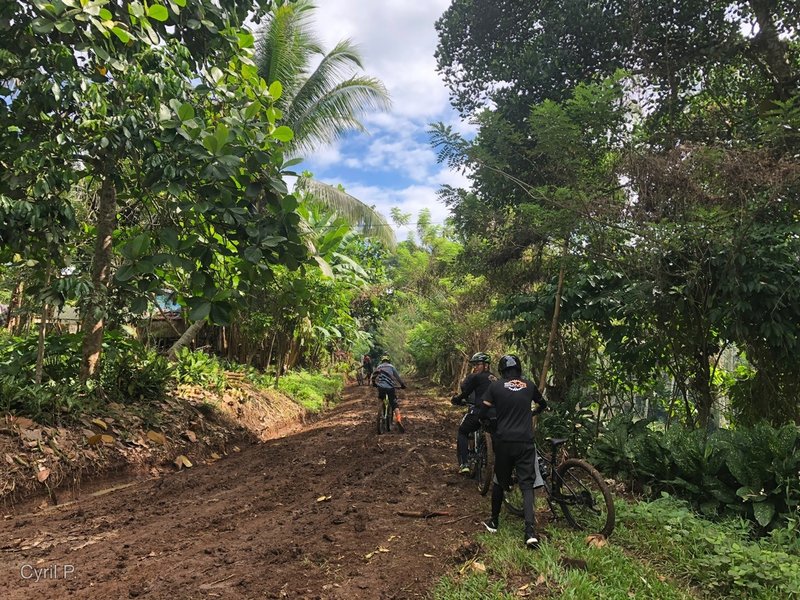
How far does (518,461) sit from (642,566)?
1207mm

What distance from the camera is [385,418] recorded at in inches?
405

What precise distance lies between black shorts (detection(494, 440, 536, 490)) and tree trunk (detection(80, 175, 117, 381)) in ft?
17.8

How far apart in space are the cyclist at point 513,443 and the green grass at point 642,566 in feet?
1.24

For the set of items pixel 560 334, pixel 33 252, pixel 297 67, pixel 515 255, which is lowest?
pixel 560 334

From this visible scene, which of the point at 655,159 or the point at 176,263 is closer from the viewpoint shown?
the point at 176,263

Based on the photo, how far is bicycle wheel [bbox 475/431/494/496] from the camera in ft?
19.1

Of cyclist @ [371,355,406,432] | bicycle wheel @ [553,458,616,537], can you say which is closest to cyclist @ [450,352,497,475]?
bicycle wheel @ [553,458,616,537]

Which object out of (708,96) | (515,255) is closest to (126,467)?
(515,255)

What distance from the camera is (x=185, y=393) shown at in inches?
376

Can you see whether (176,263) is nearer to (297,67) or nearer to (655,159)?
(655,159)

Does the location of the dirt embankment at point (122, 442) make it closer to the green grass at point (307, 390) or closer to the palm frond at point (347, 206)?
the green grass at point (307, 390)

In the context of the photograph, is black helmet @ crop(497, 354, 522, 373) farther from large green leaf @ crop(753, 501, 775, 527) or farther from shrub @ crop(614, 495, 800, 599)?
large green leaf @ crop(753, 501, 775, 527)

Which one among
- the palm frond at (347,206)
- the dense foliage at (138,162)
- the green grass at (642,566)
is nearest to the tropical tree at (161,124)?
the dense foliage at (138,162)

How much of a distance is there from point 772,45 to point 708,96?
1052 mm
